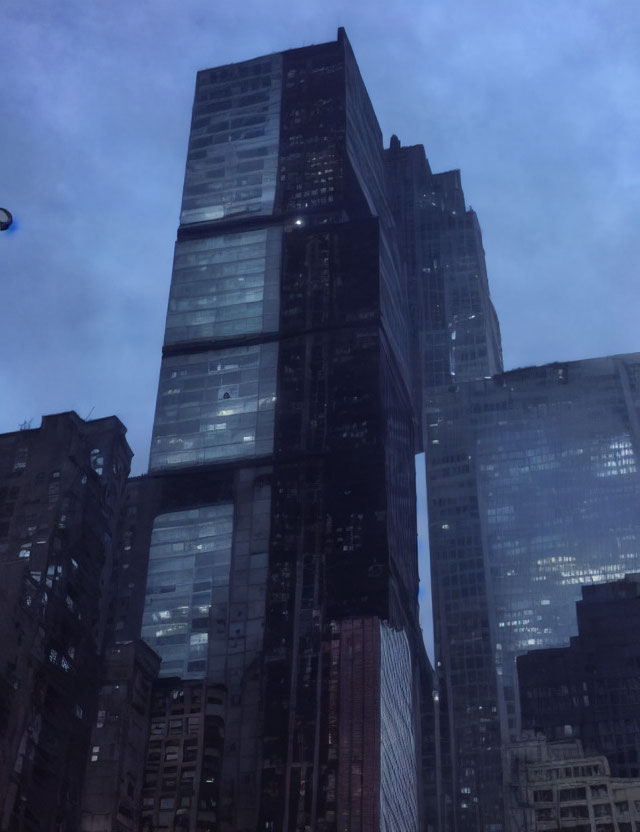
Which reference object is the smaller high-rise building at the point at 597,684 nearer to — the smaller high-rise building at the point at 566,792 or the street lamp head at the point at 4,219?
the smaller high-rise building at the point at 566,792

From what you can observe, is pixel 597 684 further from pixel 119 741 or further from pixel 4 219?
pixel 4 219

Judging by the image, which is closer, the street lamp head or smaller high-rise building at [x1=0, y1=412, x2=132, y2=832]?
the street lamp head

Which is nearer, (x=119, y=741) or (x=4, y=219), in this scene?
(x=4, y=219)

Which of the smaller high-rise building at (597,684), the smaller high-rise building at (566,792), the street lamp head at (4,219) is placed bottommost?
the street lamp head at (4,219)

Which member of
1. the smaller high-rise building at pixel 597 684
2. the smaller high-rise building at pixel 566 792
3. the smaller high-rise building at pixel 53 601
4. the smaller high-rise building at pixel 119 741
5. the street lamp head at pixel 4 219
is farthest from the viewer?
the smaller high-rise building at pixel 597 684

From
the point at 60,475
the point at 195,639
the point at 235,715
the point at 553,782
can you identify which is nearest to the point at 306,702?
the point at 235,715

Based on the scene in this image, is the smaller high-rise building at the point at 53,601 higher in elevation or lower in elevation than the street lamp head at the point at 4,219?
higher

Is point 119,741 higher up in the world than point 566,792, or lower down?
higher up

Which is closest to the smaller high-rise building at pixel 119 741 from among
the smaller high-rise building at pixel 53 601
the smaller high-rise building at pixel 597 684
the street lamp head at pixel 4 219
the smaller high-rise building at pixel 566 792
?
the smaller high-rise building at pixel 53 601

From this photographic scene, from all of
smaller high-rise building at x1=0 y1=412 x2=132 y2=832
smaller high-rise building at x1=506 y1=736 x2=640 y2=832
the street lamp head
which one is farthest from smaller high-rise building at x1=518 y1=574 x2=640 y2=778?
the street lamp head

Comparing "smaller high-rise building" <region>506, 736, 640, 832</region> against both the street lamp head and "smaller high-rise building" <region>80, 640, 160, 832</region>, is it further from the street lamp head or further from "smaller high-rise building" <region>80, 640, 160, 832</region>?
the street lamp head

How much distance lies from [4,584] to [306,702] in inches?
1981

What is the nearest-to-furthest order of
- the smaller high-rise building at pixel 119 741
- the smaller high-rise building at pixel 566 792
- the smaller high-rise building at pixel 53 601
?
1. the smaller high-rise building at pixel 53 601
2. the smaller high-rise building at pixel 119 741
3. the smaller high-rise building at pixel 566 792

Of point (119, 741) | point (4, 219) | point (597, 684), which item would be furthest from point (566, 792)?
point (4, 219)
